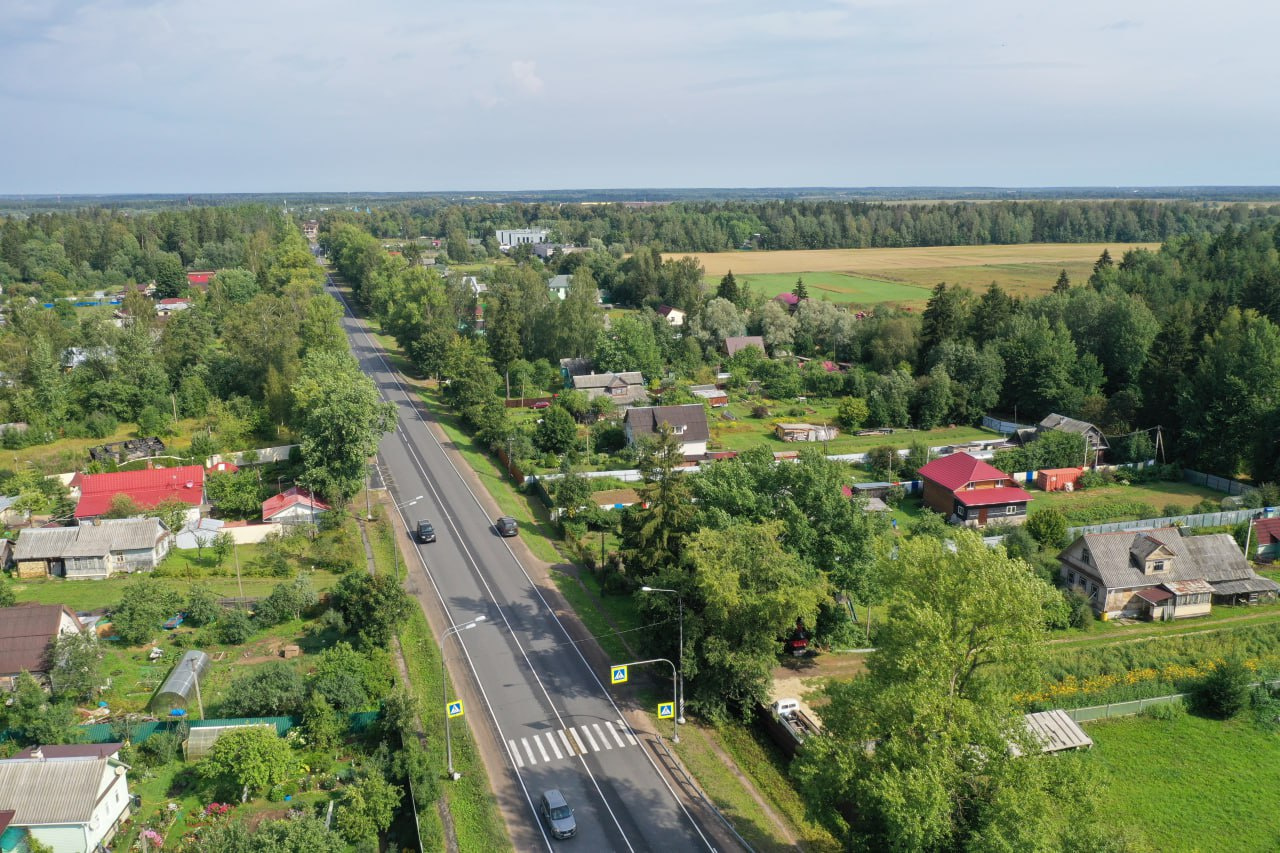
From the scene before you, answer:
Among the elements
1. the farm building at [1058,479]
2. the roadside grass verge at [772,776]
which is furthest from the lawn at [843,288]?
the roadside grass verge at [772,776]

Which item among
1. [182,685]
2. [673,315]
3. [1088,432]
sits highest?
[673,315]

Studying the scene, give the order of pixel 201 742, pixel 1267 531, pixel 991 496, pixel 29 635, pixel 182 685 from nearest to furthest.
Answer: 1. pixel 201 742
2. pixel 182 685
3. pixel 29 635
4. pixel 1267 531
5. pixel 991 496

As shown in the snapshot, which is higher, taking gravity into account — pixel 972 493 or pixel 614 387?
pixel 614 387

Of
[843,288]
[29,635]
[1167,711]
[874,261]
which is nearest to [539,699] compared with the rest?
[29,635]

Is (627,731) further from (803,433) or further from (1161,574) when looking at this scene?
(803,433)

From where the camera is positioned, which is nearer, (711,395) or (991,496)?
(991,496)

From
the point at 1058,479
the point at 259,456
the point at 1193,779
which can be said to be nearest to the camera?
the point at 1193,779

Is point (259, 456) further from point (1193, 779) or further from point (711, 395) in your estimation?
point (1193, 779)
